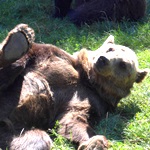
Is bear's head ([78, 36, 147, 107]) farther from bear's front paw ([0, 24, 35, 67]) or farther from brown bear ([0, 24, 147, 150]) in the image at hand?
bear's front paw ([0, 24, 35, 67])

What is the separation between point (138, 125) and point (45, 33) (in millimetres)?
3722

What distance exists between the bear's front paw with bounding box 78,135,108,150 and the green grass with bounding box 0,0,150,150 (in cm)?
15

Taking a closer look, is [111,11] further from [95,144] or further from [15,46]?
[95,144]

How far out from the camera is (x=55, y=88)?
557 centimetres

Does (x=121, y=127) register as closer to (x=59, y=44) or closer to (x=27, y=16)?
(x=59, y=44)

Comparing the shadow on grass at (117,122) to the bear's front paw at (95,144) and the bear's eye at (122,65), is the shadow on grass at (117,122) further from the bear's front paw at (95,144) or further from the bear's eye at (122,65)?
the bear's eye at (122,65)

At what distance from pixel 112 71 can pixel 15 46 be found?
1.31m

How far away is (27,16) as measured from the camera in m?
9.72

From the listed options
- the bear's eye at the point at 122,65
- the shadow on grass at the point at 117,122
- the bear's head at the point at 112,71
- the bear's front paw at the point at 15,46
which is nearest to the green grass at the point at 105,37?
the shadow on grass at the point at 117,122

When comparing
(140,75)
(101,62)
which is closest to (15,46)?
(101,62)

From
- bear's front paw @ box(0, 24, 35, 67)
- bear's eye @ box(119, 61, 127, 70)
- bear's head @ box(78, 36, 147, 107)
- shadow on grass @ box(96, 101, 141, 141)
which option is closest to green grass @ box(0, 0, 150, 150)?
shadow on grass @ box(96, 101, 141, 141)

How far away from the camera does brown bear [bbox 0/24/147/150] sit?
5062 mm

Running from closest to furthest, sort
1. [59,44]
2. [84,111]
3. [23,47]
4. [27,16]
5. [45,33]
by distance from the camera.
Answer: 1. [23,47]
2. [84,111]
3. [59,44]
4. [45,33]
5. [27,16]

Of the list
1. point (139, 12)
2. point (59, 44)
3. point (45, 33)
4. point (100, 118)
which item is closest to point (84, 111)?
point (100, 118)
